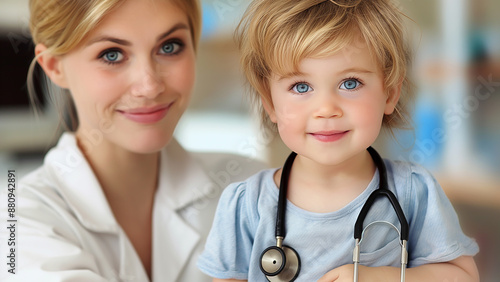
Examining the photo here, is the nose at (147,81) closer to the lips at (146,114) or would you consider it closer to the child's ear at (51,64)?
the lips at (146,114)

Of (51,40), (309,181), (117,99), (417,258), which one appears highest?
(51,40)

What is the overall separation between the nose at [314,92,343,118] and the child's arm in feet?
0.64

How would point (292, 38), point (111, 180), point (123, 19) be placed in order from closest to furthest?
point (292, 38), point (123, 19), point (111, 180)

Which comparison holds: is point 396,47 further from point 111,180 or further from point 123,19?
point 111,180

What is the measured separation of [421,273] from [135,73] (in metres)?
0.52

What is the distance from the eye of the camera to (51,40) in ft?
3.13

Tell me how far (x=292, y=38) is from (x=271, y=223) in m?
0.24

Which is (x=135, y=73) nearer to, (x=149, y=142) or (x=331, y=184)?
(x=149, y=142)

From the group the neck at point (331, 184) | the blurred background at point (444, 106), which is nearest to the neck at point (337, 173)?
the neck at point (331, 184)

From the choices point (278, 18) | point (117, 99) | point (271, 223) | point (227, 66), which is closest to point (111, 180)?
point (117, 99)

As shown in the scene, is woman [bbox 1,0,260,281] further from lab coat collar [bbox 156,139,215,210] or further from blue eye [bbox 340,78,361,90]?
blue eye [bbox 340,78,361,90]

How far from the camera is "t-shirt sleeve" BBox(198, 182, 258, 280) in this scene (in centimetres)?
76

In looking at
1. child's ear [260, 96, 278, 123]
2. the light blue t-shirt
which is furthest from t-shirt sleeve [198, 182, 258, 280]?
child's ear [260, 96, 278, 123]

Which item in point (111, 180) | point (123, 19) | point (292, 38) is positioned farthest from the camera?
point (111, 180)
